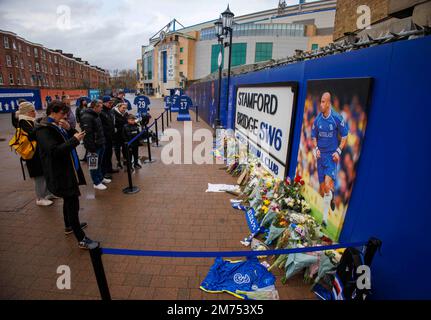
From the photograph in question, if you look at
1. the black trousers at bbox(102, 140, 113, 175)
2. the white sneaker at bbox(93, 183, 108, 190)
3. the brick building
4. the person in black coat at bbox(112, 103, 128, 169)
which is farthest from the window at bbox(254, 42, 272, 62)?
the white sneaker at bbox(93, 183, 108, 190)

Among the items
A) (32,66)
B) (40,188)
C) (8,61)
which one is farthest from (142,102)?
(32,66)

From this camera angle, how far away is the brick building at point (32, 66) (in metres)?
41.2

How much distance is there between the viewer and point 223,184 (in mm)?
6414

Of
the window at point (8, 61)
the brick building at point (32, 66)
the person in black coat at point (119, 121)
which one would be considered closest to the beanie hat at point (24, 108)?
the person in black coat at point (119, 121)

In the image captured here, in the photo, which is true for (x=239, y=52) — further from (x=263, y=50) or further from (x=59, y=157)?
(x=59, y=157)

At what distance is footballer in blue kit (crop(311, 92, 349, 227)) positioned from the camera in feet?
10.6

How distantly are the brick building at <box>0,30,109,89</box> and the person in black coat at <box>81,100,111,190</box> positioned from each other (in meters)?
46.6

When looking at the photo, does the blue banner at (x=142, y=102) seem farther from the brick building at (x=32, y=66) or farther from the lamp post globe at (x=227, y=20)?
the brick building at (x=32, y=66)

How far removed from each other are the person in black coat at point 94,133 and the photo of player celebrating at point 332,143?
14.4 feet

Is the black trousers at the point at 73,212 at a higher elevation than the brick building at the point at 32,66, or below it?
below

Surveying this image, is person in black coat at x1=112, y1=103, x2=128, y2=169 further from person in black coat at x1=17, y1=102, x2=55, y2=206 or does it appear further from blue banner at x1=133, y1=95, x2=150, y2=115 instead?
blue banner at x1=133, y1=95, x2=150, y2=115

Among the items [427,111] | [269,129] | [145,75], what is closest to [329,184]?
[427,111]

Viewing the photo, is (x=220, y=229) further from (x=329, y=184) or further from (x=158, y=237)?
(x=329, y=184)

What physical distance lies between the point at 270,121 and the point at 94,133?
4056mm
